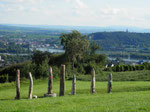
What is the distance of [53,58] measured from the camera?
77.9 m

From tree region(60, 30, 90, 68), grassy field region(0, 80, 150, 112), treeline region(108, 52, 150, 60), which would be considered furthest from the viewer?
treeline region(108, 52, 150, 60)

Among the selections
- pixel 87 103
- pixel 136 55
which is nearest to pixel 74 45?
pixel 87 103

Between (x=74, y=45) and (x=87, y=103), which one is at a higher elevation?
(x=87, y=103)

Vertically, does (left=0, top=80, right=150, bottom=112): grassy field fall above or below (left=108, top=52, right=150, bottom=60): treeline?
above

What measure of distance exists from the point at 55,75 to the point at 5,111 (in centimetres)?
3388

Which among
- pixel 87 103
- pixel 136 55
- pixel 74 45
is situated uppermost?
pixel 87 103

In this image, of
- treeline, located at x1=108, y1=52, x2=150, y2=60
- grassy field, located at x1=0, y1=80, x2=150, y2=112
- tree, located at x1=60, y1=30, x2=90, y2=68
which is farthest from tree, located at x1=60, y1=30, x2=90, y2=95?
treeline, located at x1=108, y1=52, x2=150, y2=60

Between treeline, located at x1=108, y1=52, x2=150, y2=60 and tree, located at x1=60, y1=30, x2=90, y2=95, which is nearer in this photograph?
tree, located at x1=60, y1=30, x2=90, y2=95

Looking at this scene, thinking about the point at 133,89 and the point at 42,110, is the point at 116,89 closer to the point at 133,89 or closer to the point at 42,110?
the point at 133,89

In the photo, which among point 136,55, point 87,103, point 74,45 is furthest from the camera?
point 136,55

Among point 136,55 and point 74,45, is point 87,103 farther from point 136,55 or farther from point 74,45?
point 136,55

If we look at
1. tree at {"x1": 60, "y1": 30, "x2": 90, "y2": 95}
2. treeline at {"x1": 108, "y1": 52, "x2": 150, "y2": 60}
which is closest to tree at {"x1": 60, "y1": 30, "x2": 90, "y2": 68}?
tree at {"x1": 60, "y1": 30, "x2": 90, "y2": 95}

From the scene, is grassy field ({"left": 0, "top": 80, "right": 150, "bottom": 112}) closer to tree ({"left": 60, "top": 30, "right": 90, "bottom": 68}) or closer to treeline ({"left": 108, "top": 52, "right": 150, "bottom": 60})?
tree ({"left": 60, "top": 30, "right": 90, "bottom": 68})

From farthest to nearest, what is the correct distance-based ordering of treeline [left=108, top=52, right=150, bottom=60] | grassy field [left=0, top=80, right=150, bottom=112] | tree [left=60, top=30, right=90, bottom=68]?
treeline [left=108, top=52, right=150, bottom=60]
tree [left=60, top=30, right=90, bottom=68]
grassy field [left=0, top=80, right=150, bottom=112]
